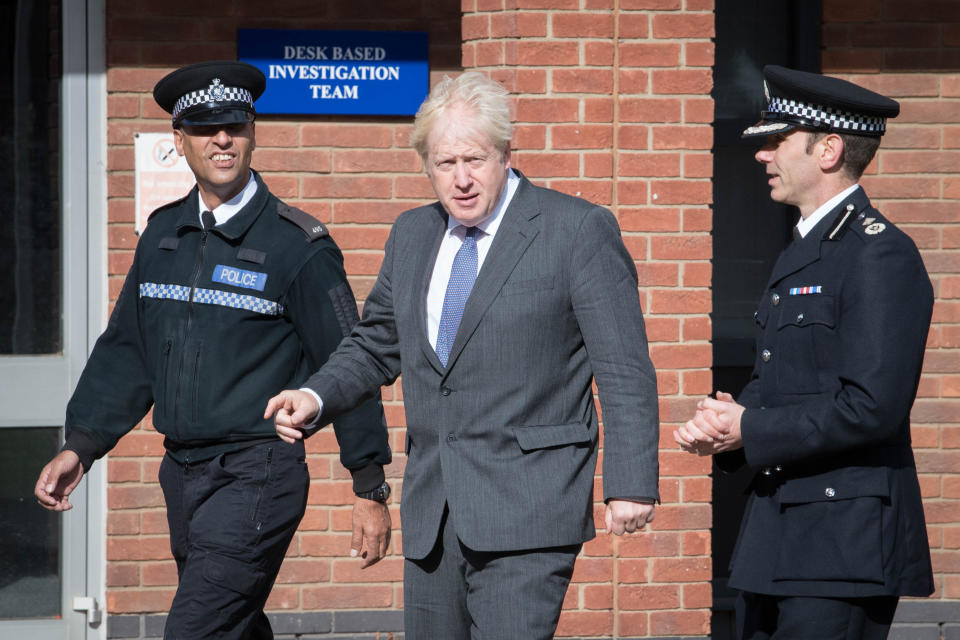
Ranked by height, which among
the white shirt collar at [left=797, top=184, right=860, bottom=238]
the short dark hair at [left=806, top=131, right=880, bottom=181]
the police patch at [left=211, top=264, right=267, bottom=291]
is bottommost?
the police patch at [left=211, top=264, right=267, bottom=291]

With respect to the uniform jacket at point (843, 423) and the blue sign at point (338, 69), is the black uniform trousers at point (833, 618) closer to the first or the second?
the uniform jacket at point (843, 423)

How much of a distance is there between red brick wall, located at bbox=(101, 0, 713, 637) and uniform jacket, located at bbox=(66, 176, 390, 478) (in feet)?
4.50

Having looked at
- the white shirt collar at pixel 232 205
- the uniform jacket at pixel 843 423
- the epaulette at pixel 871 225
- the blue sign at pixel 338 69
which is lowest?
the uniform jacket at pixel 843 423

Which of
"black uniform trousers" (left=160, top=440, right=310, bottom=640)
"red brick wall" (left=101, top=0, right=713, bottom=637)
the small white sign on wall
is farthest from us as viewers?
the small white sign on wall

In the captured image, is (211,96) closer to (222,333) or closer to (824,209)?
(222,333)

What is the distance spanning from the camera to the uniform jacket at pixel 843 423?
291 centimetres

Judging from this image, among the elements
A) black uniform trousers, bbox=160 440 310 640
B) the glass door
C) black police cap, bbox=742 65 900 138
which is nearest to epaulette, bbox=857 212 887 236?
black police cap, bbox=742 65 900 138

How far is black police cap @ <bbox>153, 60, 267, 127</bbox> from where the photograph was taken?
3820 millimetres

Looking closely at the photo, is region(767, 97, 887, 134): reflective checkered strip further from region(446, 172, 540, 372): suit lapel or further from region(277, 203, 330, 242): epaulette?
region(277, 203, 330, 242): epaulette

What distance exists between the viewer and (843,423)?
2900 mm

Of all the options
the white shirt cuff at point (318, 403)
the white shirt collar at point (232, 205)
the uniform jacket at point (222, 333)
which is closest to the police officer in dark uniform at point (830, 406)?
the white shirt cuff at point (318, 403)

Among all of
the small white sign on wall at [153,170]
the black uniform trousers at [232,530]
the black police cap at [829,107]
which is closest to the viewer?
the black police cap at [829,107]

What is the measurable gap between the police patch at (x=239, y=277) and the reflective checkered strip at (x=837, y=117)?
5.12 ft

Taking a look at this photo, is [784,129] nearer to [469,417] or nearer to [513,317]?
[513,317]
